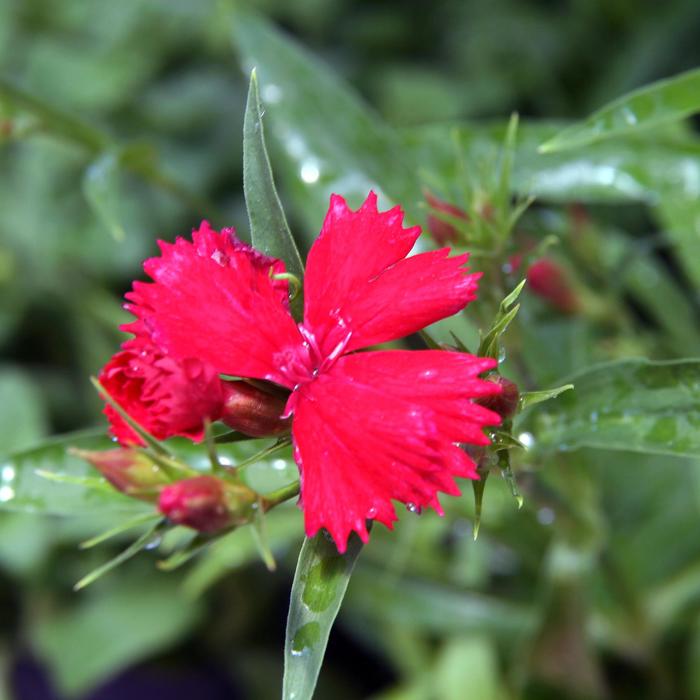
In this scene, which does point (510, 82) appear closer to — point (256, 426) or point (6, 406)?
point (6, 406)

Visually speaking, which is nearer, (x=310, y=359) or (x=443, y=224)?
(x=310, y=359)

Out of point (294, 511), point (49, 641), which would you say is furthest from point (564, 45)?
point (49, 641)

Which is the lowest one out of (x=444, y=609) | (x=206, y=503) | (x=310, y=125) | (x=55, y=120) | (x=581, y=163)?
(x=444, y=609)

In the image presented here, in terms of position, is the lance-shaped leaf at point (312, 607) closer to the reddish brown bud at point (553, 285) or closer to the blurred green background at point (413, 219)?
the blurred green background at point (413, 219)

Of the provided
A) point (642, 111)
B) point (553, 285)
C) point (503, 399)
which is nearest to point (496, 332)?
point (503, 399)

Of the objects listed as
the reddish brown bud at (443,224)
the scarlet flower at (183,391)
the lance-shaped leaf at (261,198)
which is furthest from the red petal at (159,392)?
the reddish brown bud at (443,224)

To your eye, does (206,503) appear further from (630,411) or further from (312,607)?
(630,411)
